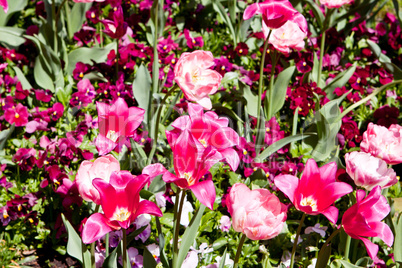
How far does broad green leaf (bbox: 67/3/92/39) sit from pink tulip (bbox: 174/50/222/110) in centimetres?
133

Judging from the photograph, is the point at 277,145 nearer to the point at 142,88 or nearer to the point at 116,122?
the point at 142,88

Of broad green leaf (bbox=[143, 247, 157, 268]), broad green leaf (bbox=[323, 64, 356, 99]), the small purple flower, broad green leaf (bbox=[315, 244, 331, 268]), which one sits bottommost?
the small purple flower

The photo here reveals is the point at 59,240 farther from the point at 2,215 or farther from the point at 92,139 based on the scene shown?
the point at 92,139

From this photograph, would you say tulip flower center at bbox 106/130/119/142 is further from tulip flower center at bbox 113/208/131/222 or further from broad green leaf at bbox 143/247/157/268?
broad green leaf at bbox 143/247/157/268

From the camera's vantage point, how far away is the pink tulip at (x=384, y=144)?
5.22 feet

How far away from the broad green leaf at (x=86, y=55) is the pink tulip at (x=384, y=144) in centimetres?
158

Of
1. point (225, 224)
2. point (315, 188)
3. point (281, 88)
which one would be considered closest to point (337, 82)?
point (281, 88)

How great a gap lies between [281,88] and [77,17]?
1.30 meters

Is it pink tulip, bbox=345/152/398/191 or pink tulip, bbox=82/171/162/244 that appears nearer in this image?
pink tulip, bbox=82/171/162/244

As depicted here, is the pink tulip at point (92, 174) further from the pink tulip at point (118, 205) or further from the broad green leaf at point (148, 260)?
the broad green leaf at point (148, 260)

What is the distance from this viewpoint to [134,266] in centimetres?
183

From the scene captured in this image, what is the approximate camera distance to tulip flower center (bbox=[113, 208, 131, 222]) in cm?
120

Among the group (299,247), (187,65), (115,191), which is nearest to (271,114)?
(299,247)

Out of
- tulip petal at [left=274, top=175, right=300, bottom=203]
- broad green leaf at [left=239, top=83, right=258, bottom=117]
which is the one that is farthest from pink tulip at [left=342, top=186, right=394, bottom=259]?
broad green leaf at [left=239, top=83, right=258, bottom=117]
